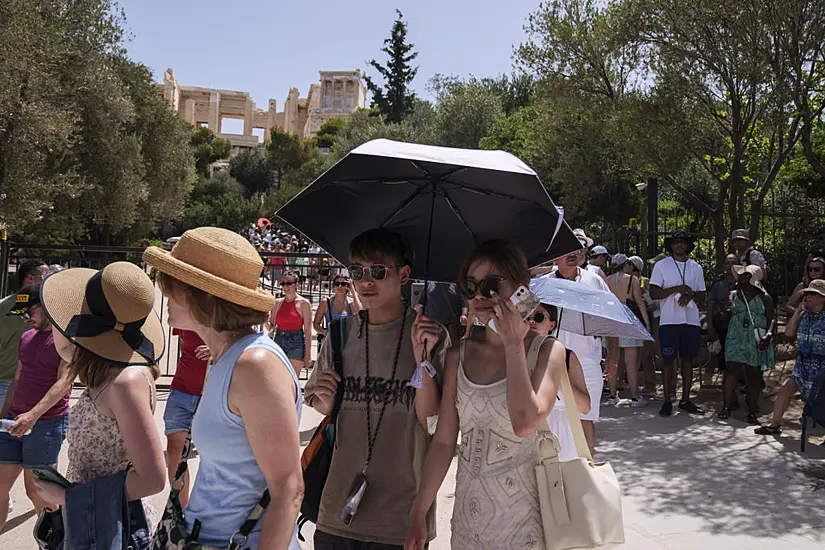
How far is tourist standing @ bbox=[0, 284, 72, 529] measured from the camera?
373 centimetres

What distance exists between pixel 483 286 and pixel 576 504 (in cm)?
74

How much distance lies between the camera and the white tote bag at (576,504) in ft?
6.66

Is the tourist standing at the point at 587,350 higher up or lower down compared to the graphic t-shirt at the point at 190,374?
higher up

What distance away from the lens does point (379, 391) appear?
8.16 feet

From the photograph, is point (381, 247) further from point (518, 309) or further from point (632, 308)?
point (632, 308)

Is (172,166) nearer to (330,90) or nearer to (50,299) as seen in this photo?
(50,299)

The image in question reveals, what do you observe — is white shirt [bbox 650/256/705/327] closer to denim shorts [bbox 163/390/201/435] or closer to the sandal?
the sandal

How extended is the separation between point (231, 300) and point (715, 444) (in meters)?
6.12

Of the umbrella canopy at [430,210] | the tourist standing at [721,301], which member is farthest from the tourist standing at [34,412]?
the tourist standing at [721,301]

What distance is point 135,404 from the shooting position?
2.22 m

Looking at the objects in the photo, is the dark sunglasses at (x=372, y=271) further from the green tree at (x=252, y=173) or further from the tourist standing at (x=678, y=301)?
the green tree at (x=252, y=173)

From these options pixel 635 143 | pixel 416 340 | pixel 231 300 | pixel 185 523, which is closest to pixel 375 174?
pixel 416 340

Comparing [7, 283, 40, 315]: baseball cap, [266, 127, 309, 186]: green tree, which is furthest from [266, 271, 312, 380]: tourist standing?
[266, 127, 309, 186]: green tree

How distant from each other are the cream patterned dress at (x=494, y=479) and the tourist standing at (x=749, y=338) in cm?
609
